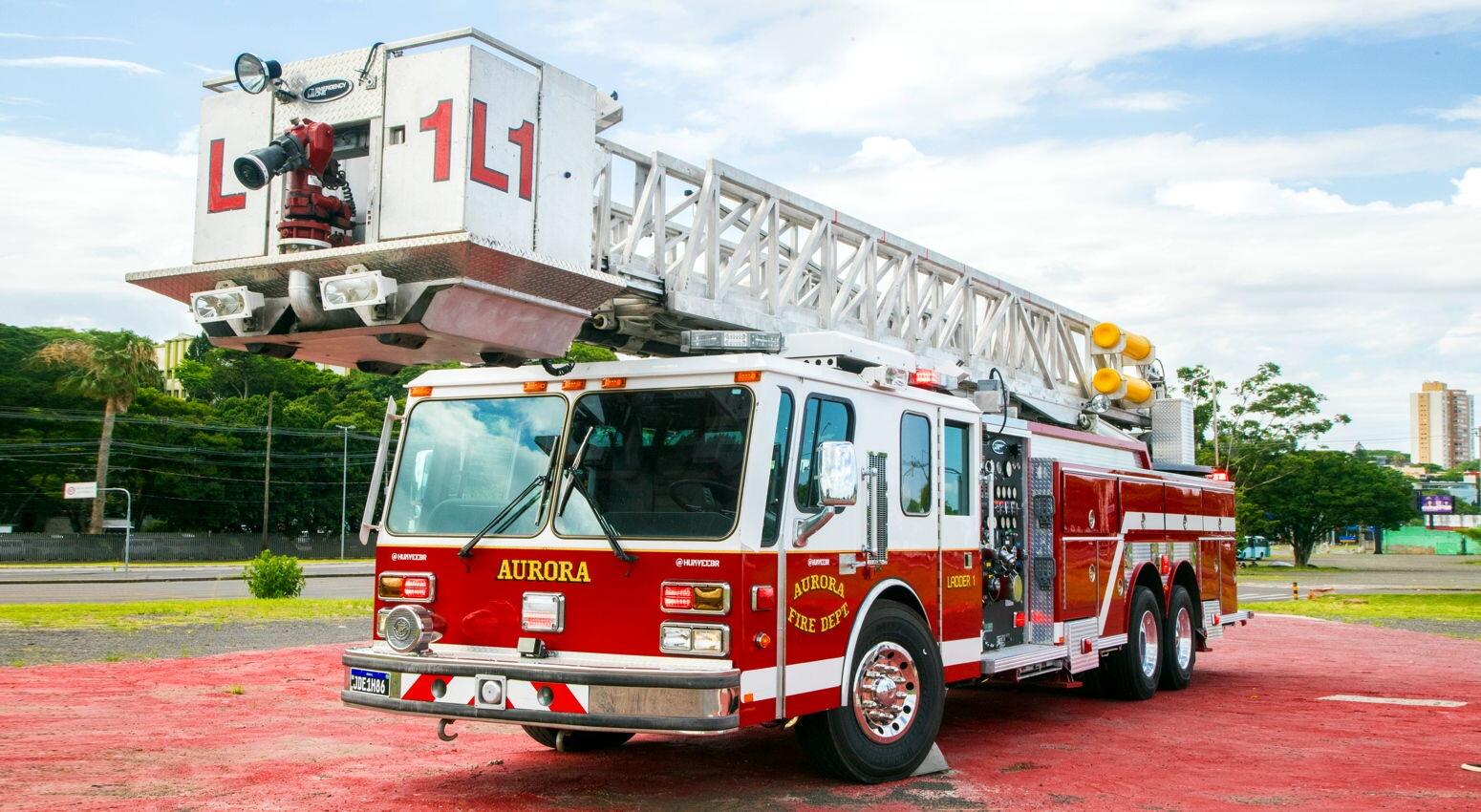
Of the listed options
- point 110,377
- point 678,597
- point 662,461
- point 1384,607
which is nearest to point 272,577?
point 662,461

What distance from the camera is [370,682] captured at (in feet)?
22.7

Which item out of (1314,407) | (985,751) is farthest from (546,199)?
(1314,407)

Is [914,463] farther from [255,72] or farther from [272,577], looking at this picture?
[272,577]

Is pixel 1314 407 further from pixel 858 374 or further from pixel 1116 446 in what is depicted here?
pixel 858 374

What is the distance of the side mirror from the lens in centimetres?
636

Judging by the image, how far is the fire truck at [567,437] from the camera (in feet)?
20.4

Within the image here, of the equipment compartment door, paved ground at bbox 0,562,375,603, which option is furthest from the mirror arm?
paved ground at bbox 0,562,375,603

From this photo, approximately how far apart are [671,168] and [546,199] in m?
2.36

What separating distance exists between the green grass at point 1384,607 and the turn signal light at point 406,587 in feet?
63.0

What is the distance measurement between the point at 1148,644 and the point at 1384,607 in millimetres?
19964

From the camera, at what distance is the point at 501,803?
681 cm

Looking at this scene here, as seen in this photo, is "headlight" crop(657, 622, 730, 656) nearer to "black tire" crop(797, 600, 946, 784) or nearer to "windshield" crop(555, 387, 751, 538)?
"windshield" crop(555, 387, 751, 538)

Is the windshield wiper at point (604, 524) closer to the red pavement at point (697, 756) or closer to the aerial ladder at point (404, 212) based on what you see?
the aerial ladder at point (404, 212)

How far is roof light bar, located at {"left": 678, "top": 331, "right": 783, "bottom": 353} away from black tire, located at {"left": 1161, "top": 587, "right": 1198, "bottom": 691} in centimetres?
651
